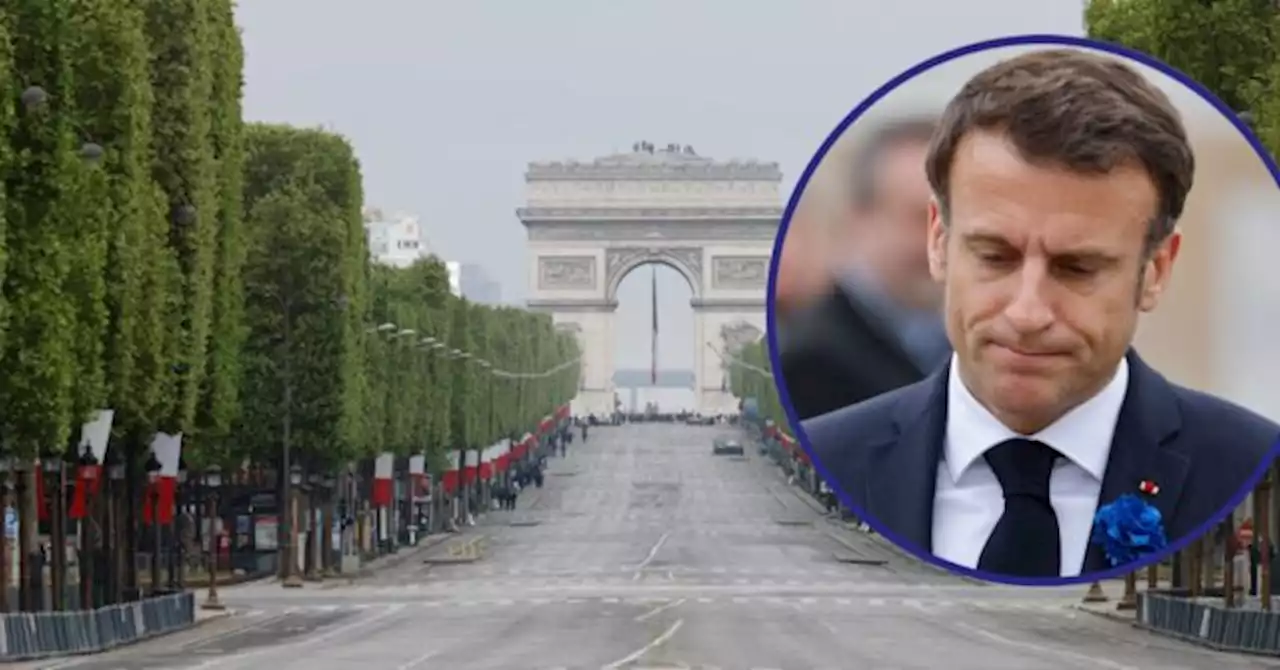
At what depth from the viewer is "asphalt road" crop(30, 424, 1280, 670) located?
136 feet

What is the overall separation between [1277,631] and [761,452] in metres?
129

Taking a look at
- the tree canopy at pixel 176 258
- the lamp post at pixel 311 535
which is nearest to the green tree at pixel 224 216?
the tree canopy at pixel 176 258

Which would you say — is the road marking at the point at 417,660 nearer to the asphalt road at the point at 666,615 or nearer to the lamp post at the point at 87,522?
the asphalt road at the point at 666,615

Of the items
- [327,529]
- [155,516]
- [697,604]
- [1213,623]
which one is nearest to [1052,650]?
[1213,623]

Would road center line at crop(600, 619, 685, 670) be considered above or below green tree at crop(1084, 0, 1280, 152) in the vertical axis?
below

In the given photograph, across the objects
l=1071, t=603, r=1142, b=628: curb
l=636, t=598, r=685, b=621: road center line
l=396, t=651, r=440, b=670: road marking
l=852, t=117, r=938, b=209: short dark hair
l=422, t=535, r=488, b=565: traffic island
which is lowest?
l=1071, t=603, r=1142, b=628: curb

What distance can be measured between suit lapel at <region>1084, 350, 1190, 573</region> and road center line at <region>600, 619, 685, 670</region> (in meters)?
31.9

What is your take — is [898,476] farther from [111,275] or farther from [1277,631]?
[111,275]

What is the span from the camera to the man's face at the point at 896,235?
207 inches

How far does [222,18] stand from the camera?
6500 centimetres

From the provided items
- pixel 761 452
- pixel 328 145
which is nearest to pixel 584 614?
pixel 328 145

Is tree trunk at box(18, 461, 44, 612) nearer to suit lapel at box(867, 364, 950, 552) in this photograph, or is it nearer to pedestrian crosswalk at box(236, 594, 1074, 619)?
pedestrian crosswalk at box(236, 594, 1074, 619)

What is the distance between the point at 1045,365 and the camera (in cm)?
507

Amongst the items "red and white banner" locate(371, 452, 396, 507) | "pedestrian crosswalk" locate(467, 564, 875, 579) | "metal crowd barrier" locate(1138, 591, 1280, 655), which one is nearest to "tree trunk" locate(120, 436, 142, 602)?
"pedestrian crosswalk" locate(467, 564, 875, 579)
